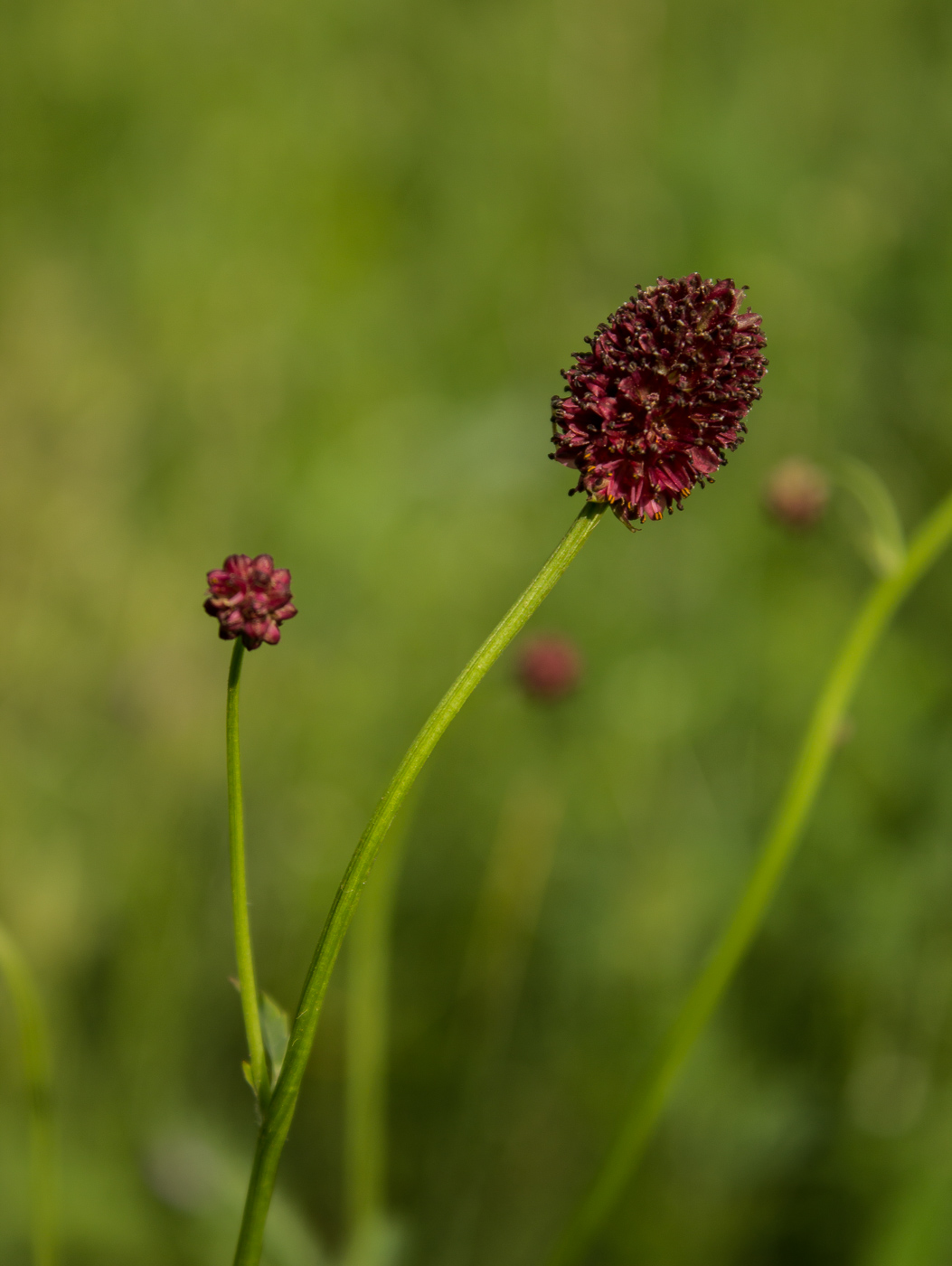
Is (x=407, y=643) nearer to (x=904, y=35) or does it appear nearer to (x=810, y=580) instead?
(x=810, y=580)

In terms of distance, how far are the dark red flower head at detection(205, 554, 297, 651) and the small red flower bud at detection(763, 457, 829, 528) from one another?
1383 millimetres

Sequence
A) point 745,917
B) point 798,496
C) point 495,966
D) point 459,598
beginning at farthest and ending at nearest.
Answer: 1. point 459,598
2. point 495,966
3. point 798,496
4. point 745,917

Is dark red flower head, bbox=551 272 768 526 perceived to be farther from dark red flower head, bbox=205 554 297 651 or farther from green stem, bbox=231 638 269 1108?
green stem, bbox=231 638 269 1108

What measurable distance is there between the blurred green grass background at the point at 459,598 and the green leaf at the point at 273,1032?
3.00 feet

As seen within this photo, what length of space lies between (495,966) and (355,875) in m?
2.33

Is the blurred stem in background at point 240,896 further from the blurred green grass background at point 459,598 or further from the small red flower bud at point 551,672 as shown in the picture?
the small red flower bud at point 551,672

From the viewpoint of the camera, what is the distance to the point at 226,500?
15.7 feet

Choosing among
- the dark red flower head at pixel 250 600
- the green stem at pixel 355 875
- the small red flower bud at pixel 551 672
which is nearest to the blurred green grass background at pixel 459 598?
the small red flower bud at pixel 551 672

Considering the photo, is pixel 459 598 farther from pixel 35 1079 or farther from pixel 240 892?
pixel 240 892

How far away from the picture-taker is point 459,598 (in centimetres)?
466

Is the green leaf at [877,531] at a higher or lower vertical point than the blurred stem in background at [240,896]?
higher

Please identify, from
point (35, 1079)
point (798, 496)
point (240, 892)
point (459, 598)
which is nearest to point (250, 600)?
point (240, 892)

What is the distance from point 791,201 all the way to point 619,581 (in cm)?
181

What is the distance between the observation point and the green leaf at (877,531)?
2006 mm
